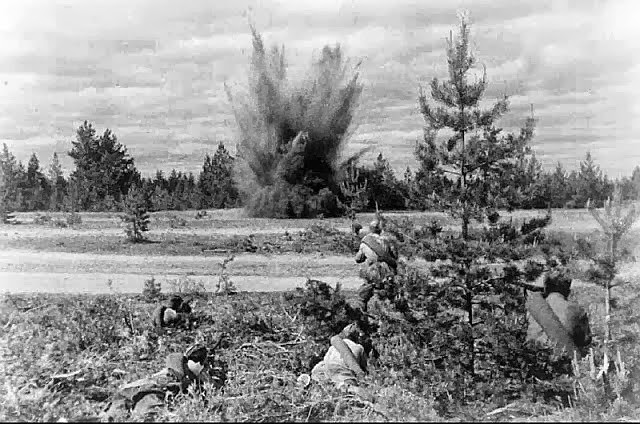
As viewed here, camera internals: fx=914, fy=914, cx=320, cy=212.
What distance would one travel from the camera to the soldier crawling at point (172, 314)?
6109mm

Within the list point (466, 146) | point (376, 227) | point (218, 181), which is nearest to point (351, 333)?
point (376, 227)

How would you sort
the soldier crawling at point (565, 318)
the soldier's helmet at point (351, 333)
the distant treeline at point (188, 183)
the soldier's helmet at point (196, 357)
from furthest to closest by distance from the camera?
1. the soldier crawling at point (565, 318)
2. the distant treeline at point (188, 183)
3. the soldier's helmet at point (351, 333)
4. the soldier's helmet at point (196, 357)

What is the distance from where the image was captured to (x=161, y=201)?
21.8 feet

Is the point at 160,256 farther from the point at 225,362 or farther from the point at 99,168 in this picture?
the point at 225,362

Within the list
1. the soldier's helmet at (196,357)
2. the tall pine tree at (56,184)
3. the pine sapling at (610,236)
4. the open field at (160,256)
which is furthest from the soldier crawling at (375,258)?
the tall pine tree at (56,184)

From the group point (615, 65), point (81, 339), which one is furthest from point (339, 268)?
point (615, 65)

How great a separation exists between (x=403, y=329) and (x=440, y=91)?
1.47 metres

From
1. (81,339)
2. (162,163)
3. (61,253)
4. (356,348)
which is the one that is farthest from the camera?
(61,253)

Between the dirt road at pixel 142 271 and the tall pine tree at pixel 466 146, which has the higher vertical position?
the tall pine tree at pixel 466 146

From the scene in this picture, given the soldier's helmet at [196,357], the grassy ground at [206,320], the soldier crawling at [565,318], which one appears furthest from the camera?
the soldier crawling at [565,318]

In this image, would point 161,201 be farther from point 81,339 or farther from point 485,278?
point 485,278

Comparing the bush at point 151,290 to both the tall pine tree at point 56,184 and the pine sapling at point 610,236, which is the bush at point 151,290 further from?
the pine sapling at point 610,236

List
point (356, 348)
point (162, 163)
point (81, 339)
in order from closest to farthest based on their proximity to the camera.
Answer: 1. point (356, 348)
2. point (81, 339)
3. point (162, 163)

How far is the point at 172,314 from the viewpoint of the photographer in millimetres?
6129
